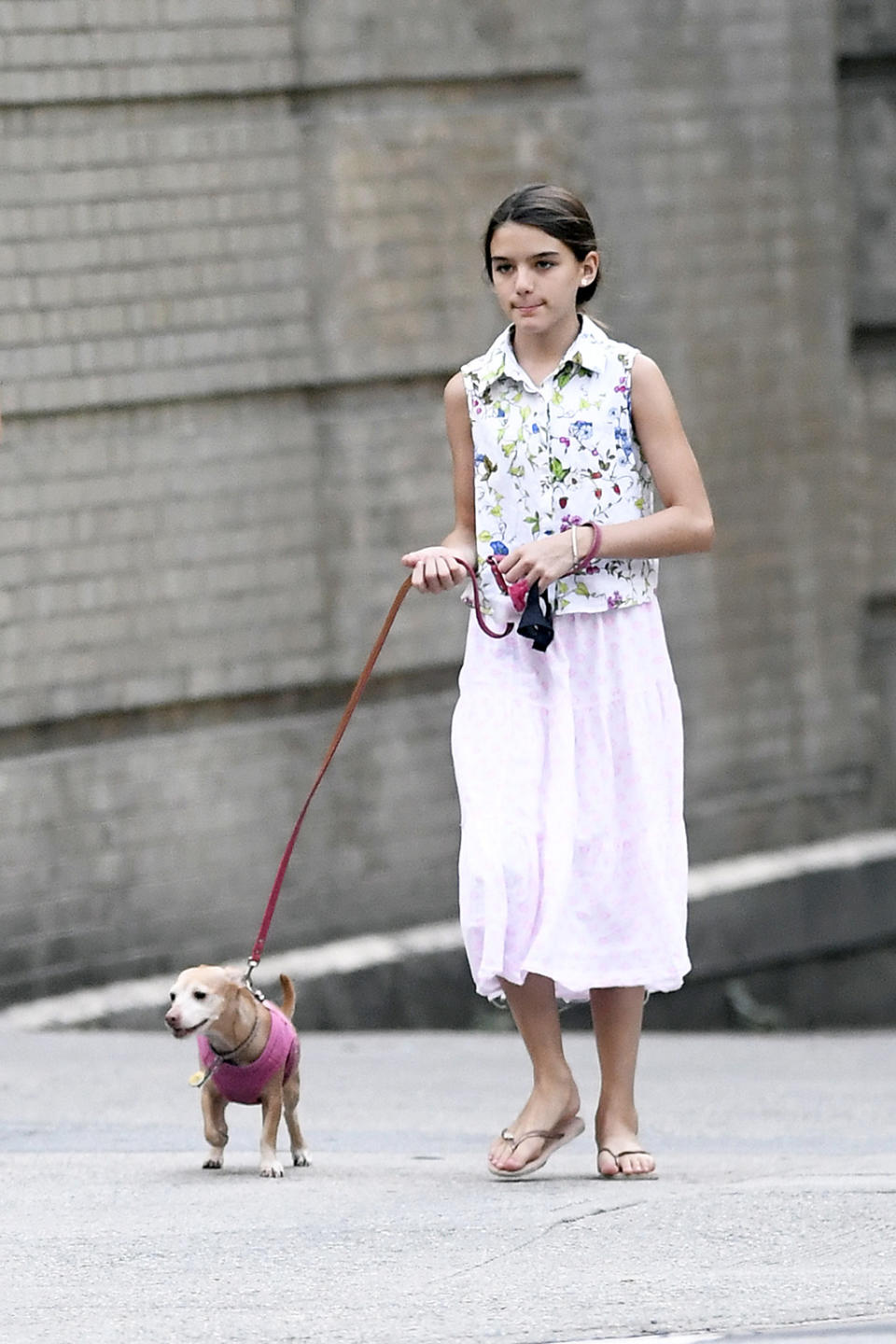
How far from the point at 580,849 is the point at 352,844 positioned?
4011mm

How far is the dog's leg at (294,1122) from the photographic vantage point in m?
5.30

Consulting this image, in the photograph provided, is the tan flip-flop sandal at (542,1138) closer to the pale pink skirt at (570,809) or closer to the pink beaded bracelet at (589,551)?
the pale pink skirt at (570,809)

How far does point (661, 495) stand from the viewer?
5.30m

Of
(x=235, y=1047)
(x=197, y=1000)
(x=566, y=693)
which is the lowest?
(x=235, y=1047)

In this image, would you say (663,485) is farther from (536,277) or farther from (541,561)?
(536,277)

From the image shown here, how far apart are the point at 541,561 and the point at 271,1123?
130 cm

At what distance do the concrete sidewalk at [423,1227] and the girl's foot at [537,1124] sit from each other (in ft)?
0.18

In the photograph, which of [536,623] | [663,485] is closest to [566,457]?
[663,485]

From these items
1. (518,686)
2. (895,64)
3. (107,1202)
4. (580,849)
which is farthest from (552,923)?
(895,64)

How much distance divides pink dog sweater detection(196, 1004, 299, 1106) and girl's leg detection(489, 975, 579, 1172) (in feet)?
1.59

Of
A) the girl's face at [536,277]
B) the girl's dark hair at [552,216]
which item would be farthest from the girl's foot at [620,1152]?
the girl's dark hair at [552,216]

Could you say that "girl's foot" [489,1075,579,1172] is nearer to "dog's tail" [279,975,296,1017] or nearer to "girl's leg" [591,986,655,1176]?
"girl's leg" [591,986,655,1176]

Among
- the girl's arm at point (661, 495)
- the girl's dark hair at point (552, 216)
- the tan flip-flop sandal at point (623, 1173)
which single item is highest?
the girl's dark hair at point (552, 216)

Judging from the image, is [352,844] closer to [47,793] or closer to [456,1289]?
[47,793]
